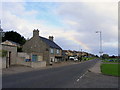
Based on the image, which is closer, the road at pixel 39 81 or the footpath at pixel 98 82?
the road at pixel 39 81

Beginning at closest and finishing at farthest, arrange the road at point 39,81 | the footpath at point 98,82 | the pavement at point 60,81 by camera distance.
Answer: the road at point 39,81 → the pavement at point 60,81 → the footpath at point 98,82

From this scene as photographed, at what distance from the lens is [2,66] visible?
89.5 ft

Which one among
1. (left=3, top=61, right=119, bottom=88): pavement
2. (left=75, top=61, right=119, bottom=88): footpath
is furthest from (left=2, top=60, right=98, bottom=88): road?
(left=75, top=61, right=119, bottom=88): footpath

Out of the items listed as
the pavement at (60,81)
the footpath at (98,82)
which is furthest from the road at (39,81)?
the footpath at (98,82)

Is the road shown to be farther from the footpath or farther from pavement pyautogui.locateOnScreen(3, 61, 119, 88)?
the footpath

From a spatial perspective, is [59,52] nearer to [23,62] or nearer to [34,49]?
[34,49]

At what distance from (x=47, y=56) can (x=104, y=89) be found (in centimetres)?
4379

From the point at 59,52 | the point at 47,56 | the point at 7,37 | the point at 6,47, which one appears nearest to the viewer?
the point at 6,47

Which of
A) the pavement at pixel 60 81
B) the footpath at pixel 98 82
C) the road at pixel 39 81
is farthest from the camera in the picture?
the footpath at pixel 98 82

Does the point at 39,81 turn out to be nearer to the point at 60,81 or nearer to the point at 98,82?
the point at 60,81

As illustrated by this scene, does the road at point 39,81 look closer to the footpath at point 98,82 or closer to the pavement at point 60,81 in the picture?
the pavement at point 60,81

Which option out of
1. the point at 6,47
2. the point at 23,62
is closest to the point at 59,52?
the point at 23,62

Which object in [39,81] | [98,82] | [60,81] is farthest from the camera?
[98,82]

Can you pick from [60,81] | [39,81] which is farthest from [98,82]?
[39,81]
